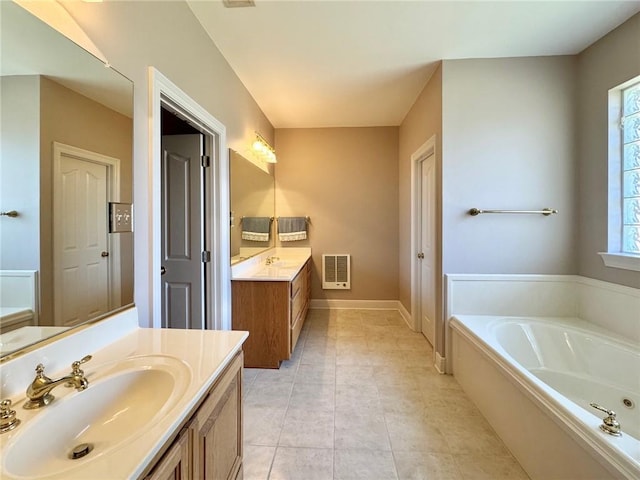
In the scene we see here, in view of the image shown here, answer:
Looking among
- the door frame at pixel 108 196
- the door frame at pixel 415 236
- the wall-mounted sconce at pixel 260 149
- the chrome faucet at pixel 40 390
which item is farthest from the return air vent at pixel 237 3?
the door frame at pixel 415 236

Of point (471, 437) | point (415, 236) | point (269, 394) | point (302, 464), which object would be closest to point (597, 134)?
point (415, 236)

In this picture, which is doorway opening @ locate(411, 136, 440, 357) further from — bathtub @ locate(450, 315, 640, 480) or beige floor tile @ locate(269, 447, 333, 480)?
beige floor tile @ locate(269, 447, 333, 480)

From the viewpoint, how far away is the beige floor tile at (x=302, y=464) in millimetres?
1404

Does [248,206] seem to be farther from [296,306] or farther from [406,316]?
[406,316]

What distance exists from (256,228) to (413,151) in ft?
6.66

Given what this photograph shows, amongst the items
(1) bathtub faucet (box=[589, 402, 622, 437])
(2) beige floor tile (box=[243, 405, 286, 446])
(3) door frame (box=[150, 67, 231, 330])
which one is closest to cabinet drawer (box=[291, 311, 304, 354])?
(3) door frame (box=[150, 67, 231, 330])

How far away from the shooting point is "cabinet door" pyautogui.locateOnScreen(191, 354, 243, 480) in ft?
2.88

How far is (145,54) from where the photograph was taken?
4.46ft

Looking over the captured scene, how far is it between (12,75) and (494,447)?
2.60 meters

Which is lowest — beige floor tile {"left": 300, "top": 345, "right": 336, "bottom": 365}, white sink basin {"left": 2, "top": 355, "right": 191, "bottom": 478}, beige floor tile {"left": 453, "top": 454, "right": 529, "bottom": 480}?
beige floor tile {"left": 453, "top": 454, "right": 529, "bottom": 480}

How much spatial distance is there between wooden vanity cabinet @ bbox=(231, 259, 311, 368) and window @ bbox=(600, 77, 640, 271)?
2441 millimetres

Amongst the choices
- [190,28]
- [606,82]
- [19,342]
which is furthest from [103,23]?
[606,82]

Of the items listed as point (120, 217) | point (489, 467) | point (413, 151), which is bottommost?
point (489, 467)

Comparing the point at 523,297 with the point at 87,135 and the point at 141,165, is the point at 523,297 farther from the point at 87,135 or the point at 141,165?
the point at 87,135
